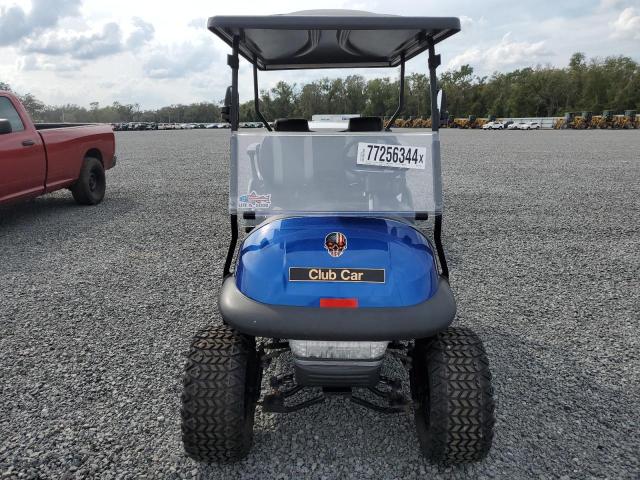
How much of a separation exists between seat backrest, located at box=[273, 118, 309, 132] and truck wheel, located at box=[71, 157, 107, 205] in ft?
19.1

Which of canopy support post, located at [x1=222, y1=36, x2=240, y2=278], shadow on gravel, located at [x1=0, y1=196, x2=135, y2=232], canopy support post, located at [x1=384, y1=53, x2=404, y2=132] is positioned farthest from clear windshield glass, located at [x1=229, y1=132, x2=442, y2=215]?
shadow on gravel, located at [x1=0, y1=196, x2=135, y2=232]

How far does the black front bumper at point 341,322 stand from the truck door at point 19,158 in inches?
221

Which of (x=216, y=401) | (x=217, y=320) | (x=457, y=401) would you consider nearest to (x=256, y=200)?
(x=216, y=401)

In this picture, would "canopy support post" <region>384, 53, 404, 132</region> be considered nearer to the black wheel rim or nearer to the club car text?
the club car text

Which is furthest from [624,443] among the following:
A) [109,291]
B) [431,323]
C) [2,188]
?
[2,188]

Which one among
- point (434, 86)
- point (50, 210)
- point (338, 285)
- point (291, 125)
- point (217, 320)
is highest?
point (434, 86)

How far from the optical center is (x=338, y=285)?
2162 millimetres

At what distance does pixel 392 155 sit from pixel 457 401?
1.18 metres

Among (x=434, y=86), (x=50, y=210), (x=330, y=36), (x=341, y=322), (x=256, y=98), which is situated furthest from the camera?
(x=50, y=210)

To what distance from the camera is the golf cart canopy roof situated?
2.28 m

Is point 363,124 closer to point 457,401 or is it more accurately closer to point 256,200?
point 256,200

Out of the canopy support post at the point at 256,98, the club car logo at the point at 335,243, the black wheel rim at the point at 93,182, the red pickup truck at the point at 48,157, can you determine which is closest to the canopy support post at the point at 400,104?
the canopy support post at the point at 256,98

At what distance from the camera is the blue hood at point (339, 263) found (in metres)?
2.15

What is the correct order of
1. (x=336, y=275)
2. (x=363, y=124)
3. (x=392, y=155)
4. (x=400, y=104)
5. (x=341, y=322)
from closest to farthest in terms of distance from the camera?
(x=341, y=322) → (x=336, y=275) → (x=392, y=155) → (x=363, y=124) → (x=400, y=104)
